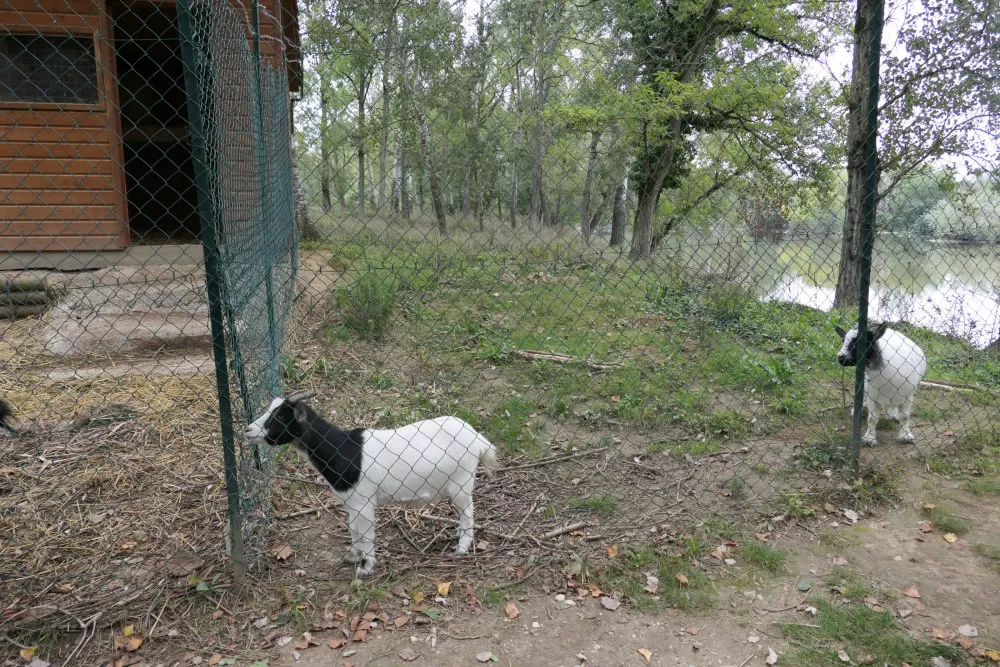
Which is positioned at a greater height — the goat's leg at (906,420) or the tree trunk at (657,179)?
the tree trunk at (657,179)

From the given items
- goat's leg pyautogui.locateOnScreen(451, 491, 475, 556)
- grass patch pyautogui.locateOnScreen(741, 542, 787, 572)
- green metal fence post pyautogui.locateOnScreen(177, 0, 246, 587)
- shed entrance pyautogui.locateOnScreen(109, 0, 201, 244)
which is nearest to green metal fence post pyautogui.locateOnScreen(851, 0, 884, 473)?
grass patch pyautogui.locateOnScreen(741, 542, 787, 572)

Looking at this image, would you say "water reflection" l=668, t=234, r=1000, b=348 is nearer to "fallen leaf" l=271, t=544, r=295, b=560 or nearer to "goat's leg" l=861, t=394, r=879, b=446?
"goat's leg" l=861, t=394, r=879, b=446

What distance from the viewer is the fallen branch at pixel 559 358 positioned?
614 centimetres

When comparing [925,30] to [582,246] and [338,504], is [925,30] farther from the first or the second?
[338,504]

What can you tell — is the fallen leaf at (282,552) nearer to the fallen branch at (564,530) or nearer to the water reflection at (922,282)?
the fallen branch at (564,530)

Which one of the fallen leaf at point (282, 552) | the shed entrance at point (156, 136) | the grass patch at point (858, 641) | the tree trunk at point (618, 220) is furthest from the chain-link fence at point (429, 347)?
the shed entrance at point (156, 136)

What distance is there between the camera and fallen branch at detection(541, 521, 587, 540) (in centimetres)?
365

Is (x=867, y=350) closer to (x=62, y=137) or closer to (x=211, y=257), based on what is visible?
(x=211, y=257)

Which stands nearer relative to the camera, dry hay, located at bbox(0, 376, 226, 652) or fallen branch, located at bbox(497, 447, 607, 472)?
dry hay, located at bbox(0, 376, 226, 652)

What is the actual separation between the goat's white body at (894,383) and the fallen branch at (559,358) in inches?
86.6

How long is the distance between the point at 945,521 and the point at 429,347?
4.64 meters

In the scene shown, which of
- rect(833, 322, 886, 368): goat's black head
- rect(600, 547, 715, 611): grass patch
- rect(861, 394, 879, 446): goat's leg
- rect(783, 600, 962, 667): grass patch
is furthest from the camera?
rect(861, 394, 879, 446): goat's leg

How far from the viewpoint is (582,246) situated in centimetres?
443

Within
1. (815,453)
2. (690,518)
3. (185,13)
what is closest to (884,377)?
(815,453)
